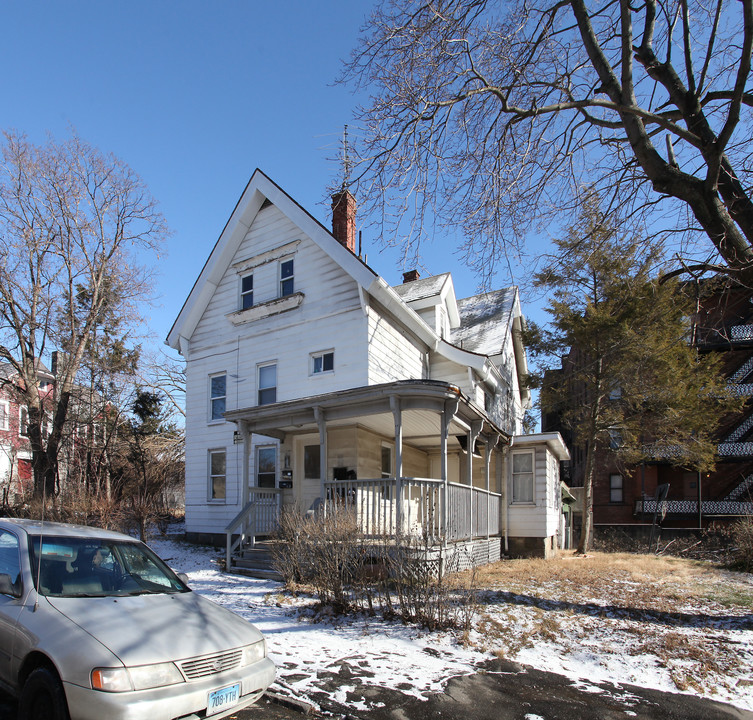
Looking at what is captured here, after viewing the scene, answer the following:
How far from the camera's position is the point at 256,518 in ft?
43.7

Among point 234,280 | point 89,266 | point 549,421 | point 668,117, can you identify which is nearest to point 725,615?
point 668,117

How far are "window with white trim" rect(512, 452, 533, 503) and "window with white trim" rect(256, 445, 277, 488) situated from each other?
7.40m

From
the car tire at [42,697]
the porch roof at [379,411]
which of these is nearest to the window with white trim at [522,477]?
the porch roof at [379,411]

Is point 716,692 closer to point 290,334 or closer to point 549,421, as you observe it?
point 290,334

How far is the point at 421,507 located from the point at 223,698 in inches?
330

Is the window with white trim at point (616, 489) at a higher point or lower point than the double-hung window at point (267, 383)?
lower

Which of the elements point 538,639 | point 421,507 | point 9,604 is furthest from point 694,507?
point 9,604

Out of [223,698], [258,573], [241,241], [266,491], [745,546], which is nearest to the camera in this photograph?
[223,698]

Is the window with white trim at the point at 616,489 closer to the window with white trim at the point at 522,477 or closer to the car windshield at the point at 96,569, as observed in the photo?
the window with white trim at the point at 522,477

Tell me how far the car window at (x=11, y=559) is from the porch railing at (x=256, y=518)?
7.06 m

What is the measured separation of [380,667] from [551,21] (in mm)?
9290

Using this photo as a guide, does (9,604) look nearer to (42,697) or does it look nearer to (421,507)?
(42,697)

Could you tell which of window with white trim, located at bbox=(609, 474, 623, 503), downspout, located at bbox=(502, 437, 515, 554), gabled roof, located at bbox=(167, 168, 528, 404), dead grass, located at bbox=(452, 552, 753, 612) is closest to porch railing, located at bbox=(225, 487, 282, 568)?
dead grass, located at bbox=(452, 552, 753, 612)

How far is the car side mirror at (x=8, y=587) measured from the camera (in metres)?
4.63
